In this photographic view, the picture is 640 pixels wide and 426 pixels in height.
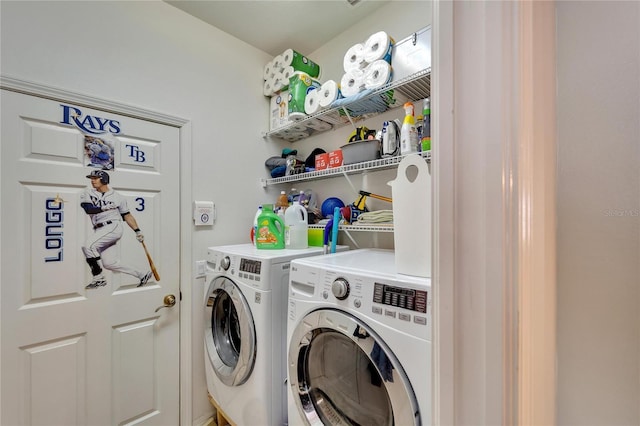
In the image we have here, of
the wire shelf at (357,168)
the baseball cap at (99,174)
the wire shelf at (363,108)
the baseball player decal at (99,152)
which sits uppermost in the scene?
the wire shelf at (363,108)

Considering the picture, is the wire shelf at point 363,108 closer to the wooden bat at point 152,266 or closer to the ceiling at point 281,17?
the ceiling at point 281,17

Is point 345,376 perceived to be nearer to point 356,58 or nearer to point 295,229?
point 295,229

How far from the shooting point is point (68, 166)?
134 centimetres

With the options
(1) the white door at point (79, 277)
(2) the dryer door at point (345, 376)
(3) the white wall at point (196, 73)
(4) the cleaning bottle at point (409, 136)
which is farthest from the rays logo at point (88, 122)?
(4) the cleaning bottle at point (409, 136)

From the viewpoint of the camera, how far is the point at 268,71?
6.83ft

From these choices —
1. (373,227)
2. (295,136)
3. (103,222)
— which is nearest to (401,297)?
(373,227)

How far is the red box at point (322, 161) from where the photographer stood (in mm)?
1773

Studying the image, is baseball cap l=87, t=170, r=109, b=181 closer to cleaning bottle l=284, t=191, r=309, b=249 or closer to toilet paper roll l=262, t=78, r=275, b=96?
cleaning bottle l=284, t=191, r=309, b=249

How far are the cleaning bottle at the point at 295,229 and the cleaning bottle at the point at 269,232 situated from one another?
1.5 inches

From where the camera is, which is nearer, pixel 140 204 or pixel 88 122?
pixel 88 122

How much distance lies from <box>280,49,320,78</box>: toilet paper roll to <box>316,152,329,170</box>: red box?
713 millimetres

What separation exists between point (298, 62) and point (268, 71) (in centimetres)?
29

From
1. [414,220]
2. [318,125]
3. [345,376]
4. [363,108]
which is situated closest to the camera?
[414,220]

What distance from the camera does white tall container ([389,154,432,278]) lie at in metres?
0.89
